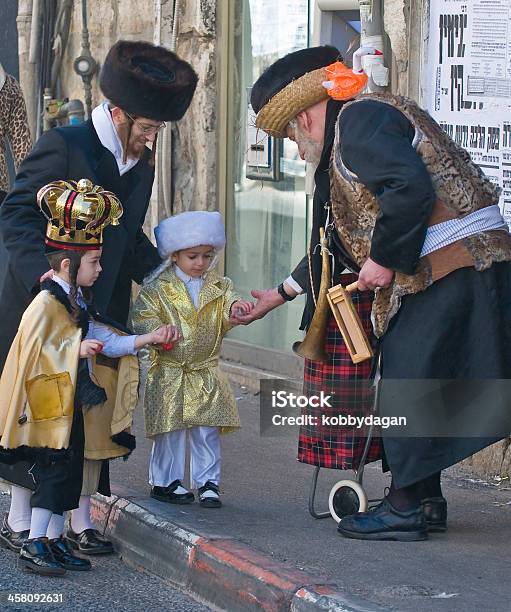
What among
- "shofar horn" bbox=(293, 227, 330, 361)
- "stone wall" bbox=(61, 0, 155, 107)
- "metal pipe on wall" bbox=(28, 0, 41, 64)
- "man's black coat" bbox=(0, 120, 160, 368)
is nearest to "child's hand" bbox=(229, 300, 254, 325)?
"shofar horn" bbox=(293, 227, 330, 361)

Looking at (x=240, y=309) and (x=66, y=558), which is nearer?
(x=66, y=558)

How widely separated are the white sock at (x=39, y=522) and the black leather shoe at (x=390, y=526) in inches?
45.4

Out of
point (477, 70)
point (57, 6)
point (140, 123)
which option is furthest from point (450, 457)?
point (57, 6)

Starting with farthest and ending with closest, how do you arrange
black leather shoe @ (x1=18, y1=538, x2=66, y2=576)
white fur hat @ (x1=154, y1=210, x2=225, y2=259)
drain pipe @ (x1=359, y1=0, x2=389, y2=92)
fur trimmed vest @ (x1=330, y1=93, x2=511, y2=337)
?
drain pipe @ (x1=359, y1=0, x2=389, y2=92) → white fur hat @ (x1=154, y1=210, x2=225, y2=259) → black leather shoe @ (x1=18, y1=538, x2=66, y2=576) → fur trimmed vest @ (x1=330, y1=93, x2=511, y2=337)

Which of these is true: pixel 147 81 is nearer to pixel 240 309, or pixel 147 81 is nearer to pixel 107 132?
pixel 107 132

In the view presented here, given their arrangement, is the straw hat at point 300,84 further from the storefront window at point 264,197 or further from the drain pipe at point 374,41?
the storefront window at point 264,197

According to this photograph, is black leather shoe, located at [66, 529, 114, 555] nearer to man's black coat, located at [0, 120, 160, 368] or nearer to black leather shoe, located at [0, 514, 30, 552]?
black leather shoe, located at [0, 514, 30, 552]

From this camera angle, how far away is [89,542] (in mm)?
5754

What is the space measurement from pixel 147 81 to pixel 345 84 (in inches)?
30.4

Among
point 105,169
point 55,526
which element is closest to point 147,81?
point 105,169

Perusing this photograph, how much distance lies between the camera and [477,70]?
6.70 m

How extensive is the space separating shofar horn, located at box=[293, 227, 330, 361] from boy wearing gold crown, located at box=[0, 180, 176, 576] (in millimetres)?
534

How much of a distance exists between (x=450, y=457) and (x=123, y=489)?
1.74 m

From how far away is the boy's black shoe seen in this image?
610 cm
